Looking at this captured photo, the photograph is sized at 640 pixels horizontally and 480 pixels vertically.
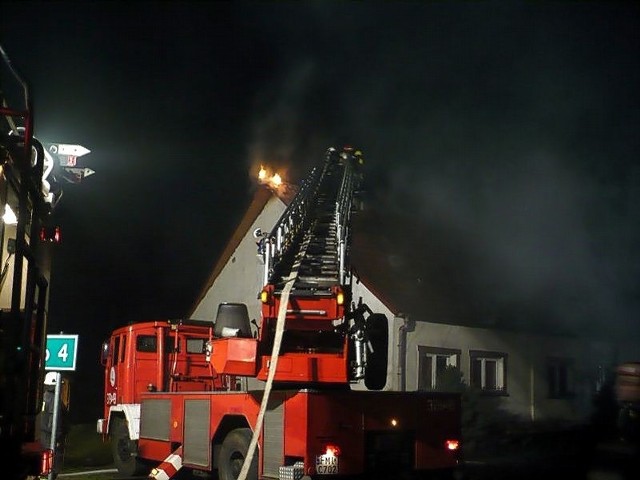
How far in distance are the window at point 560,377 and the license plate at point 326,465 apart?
1270 cm

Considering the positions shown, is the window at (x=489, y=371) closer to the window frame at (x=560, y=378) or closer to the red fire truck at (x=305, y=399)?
the window frame at (x=560, y=378)

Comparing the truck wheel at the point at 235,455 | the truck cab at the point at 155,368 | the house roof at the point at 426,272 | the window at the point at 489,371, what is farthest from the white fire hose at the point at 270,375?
the window at the point at 489,371

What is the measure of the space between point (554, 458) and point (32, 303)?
8.76 metres

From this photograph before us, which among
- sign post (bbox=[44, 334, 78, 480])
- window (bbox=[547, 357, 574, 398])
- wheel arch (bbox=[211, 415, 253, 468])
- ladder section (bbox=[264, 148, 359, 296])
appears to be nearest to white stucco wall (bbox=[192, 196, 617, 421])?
window (bbox=[547, 357, 574, 398])

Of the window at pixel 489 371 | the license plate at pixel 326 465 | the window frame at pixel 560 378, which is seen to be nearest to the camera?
the license plate at pixel 326 465

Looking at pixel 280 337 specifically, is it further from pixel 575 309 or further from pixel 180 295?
pixel 180 295

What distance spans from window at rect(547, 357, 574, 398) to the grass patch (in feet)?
34.4

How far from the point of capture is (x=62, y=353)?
7.86 metres

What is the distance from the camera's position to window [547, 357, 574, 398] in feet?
61.1

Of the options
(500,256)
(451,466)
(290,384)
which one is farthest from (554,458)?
(500,256)

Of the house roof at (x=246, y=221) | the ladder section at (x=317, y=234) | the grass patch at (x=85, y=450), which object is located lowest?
the grass patch at (x=85, y=450)

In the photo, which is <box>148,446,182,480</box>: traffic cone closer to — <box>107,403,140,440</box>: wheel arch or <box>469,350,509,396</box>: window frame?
<box>107,403,140,440</box>: wheel arch

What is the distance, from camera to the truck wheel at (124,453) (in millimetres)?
11500

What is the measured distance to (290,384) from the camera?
27.1ft
